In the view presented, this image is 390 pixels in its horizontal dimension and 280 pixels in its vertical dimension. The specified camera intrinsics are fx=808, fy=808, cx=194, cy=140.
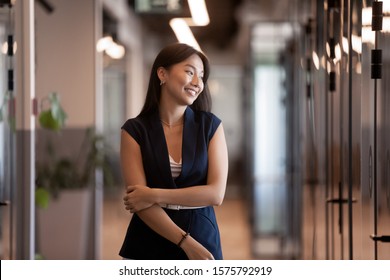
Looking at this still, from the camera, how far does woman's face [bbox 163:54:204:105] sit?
2.58m

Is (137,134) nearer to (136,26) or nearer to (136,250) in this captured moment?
(136,250)

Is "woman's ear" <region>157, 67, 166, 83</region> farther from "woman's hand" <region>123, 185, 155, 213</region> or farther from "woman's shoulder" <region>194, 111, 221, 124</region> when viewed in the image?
"woman's hand" <region>123, 185, 155, 213</region>

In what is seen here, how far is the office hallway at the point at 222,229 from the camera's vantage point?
9.75ft

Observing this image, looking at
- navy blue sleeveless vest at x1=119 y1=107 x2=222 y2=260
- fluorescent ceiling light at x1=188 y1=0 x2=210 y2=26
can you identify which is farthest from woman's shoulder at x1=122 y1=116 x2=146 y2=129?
fluorescent ceiling light at x1=188 y1=0 x2=210 y2=26

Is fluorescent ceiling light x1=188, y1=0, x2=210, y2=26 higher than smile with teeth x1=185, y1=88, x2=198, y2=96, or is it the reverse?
fluorescent ceiling light x1=188, y1=0, x2=210, y2=26

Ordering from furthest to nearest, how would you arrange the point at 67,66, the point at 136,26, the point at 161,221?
the point at 67,66 → the point at 136,26 → the point at 161,221

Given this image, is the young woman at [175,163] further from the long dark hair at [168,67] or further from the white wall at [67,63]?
the white wall at [67,63]

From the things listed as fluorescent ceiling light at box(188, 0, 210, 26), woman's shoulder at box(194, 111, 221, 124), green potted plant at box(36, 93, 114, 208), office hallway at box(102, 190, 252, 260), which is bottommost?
office hallway at box(102, 190, 252, 260)

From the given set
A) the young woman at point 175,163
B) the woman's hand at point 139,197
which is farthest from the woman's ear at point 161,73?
the woman's hand at point 139,197

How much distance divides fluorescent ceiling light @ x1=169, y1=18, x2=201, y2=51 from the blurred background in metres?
0.01

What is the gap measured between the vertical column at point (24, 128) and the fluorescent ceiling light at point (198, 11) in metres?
0.68

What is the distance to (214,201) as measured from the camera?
102 inches
